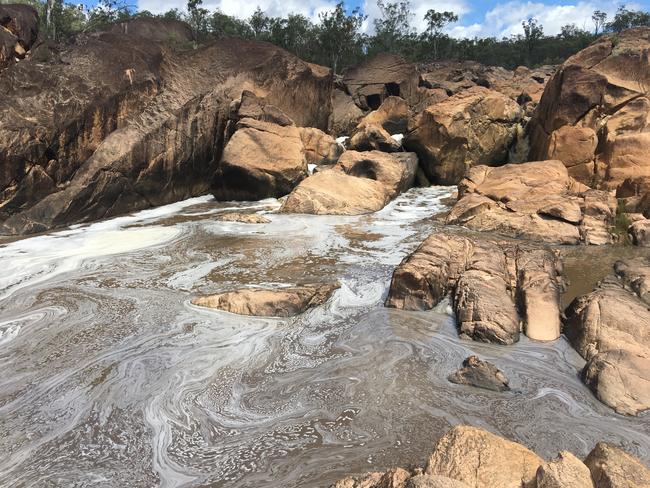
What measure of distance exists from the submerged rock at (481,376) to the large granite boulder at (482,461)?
134cm

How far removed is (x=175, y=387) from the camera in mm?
4164

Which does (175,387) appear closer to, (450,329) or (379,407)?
(379,407)

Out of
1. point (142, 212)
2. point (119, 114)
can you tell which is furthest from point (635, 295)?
point (119, 114)

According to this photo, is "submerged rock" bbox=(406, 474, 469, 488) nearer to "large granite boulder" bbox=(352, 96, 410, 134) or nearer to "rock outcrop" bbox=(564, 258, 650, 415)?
"rock outcrop" bbox=(564, 258, 650, 415)

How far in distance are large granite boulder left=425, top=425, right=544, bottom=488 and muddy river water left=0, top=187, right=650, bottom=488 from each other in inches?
24.0

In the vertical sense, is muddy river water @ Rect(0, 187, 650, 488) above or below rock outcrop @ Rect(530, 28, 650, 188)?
below

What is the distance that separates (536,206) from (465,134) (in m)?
5.67

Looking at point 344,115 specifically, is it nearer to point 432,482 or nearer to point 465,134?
point 465,134

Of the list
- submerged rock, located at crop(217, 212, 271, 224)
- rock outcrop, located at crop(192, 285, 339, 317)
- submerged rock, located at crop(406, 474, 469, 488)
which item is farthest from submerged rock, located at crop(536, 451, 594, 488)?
submerged rock, located at crop(217, 212, 271, 224)

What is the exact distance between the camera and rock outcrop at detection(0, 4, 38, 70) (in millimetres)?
12898

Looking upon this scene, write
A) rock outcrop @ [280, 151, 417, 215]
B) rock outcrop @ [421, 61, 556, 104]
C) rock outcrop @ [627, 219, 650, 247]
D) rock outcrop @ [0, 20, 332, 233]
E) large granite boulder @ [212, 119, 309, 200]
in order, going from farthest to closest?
rock outcrop @ [421, 61, 556, 104] → large granite boulder @ [212, 119, 309, 200] → rock outcrop @ [280, 151, 417, 215] → rock outcrop @ [0, 20, 332, 233] → rock outcrop @ [627, 219, 650, 247]

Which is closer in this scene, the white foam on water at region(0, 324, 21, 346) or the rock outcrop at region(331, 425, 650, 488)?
the rock outcrop at region(331, 425, 650, 488)

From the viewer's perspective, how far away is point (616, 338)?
14.9 ft

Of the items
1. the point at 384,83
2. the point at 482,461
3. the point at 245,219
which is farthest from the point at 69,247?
the point at 384,83
